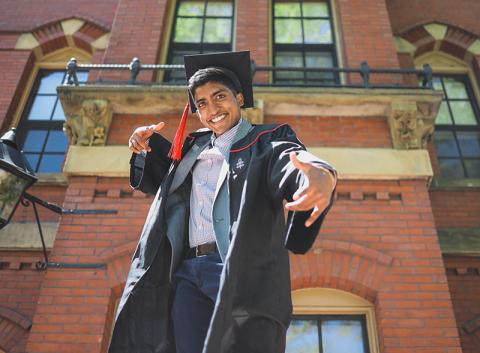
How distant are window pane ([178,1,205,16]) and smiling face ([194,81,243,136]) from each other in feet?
20.6

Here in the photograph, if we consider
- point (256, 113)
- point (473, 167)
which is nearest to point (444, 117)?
point (473, 167)

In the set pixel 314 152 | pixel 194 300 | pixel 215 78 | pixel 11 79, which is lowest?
pixel 194 300

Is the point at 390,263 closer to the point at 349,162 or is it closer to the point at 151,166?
the point at 349,162

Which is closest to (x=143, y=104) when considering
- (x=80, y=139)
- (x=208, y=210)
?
(x=80, y=139)

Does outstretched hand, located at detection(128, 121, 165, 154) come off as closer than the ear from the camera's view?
Yes

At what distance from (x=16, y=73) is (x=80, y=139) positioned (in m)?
3.27

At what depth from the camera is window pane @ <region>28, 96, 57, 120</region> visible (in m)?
8.48

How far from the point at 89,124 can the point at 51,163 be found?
202cm

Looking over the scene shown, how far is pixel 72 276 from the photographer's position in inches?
207

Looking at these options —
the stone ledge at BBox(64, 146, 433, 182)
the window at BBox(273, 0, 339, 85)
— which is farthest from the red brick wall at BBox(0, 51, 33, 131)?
the window at BBox(273, 0, 339, 85)

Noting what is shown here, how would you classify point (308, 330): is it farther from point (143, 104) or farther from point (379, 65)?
point (379, 65)

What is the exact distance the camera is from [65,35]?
9.20m

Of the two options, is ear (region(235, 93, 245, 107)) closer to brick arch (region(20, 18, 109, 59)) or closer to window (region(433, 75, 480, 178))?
window (region(433, 75, 480, 178))

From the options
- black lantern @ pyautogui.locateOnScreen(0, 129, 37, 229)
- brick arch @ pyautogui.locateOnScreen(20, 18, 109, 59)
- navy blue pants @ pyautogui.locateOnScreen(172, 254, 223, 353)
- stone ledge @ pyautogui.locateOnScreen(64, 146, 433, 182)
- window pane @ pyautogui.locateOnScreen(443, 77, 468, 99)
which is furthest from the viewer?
brick arch @ pyautogui.locateOnScreen(20, 18, 109, 59)
